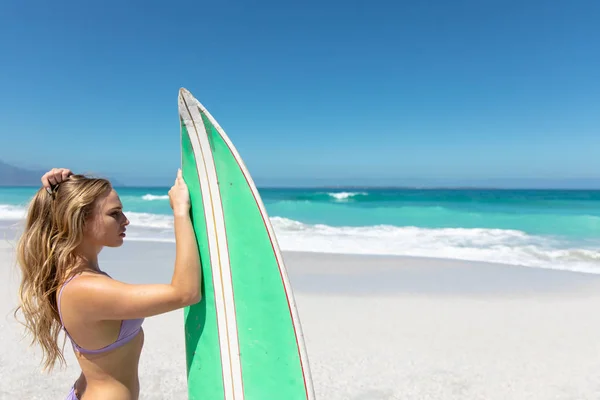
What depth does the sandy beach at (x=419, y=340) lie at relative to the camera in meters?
3.55

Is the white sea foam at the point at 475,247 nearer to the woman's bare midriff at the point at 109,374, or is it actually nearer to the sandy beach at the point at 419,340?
the sandy beach at the point at 419,340

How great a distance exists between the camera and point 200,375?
1.79 m

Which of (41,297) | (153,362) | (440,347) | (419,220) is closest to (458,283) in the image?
(440,347)

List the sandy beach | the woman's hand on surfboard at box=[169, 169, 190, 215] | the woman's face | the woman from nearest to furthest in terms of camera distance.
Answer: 1. the woman
2. the woman's face
3. the woman's hand on surfboard at box=[169, 169, 190, 215]
4. the sandy beach

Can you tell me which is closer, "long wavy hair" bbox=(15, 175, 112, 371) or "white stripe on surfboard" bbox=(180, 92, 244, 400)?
"long wavy hair" bbox=(15, 175, 112, 371)

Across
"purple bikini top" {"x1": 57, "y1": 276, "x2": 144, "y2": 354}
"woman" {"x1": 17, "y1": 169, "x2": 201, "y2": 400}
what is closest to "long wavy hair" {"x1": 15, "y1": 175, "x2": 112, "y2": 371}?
"woman" {"x1": 17, "y1": 169, "x2": 201, "y2": 400}

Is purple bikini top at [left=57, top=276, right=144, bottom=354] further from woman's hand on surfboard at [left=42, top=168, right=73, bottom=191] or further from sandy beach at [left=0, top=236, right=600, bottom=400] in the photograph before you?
sandy beach at [left=0, top=236, right=600, bottom=400]

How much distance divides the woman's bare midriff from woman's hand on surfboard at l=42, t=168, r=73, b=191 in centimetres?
55

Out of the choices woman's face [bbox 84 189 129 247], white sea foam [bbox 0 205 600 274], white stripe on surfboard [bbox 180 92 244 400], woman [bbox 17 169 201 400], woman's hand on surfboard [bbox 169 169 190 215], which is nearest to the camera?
woman [bbox 17 169 201 400]

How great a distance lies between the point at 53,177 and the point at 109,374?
656 millimetres

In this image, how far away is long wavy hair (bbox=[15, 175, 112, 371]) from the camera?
140 cm

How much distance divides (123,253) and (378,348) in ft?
22.1

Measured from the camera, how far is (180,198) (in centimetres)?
166

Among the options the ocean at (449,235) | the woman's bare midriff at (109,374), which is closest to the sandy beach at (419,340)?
the ocean at (449,235)
